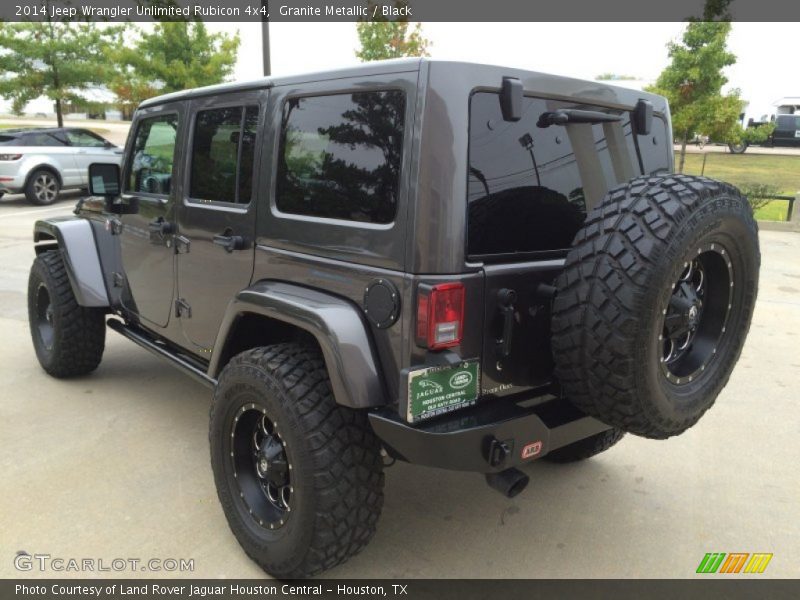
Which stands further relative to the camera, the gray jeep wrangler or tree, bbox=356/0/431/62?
tree, bbox=356/0/431/62

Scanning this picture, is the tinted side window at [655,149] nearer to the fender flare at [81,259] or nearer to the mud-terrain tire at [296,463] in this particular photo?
the mud-terrain tire at [296,463]

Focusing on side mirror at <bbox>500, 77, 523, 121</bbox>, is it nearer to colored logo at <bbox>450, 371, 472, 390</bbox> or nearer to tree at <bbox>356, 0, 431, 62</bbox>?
colored logo at <bbox>450, 371, 472, 390</bbox>

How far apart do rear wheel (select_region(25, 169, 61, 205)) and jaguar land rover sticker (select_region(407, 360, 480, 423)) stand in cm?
1389

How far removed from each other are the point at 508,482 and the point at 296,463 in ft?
Result: 2.49

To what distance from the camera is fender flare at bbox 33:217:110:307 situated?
13.0 feet

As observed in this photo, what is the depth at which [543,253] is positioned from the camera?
2379mm

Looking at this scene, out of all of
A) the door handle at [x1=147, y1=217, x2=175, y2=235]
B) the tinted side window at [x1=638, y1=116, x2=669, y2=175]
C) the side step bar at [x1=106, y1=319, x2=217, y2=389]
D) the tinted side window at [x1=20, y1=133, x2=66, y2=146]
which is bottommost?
the side step bar at [x1=106, y1=319, x2=217, y2=389]

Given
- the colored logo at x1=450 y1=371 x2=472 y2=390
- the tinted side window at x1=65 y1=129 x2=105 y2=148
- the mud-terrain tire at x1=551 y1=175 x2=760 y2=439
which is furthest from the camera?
the tinted side window at x1=65 y1=129 x2=105 y2=148

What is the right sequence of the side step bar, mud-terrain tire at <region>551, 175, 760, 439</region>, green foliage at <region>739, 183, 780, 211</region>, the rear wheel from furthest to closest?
the rear wheel, green foliage at <region>739, 183, 780, 211</region>, the side step bar, mud-terrain tire at <region>551, 175, 760, 439</region>

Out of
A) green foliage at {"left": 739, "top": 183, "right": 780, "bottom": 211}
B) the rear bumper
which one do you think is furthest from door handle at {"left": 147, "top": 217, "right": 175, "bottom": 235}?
green foliage at {"left": 739, "top": 183, "right": 780, "bottom": 211}

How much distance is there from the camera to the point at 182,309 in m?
3.34

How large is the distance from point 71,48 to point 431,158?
1977cm

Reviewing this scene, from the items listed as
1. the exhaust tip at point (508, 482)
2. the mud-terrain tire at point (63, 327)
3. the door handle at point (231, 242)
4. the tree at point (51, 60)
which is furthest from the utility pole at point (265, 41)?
the exhaust tip at point (508, 482)

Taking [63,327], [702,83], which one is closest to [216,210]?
Result: [63,327]
